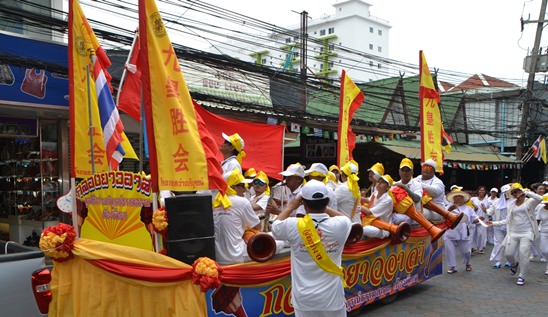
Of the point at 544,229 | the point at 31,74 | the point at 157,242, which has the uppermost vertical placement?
the point at 31,74

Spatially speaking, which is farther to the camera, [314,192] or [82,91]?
[82,91]

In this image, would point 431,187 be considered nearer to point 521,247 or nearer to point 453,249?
point 453,249

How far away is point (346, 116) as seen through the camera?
31.3ft

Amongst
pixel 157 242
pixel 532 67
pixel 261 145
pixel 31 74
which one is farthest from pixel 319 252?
pixel 532 67

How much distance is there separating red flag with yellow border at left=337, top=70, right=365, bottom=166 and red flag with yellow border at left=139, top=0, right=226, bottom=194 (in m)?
4.70

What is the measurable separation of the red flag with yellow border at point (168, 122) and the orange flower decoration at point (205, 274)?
709 millimetres

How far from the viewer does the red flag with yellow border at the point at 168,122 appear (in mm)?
4617

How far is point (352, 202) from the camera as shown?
677 cm

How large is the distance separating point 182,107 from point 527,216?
762 cm

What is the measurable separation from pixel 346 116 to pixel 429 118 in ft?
6.09

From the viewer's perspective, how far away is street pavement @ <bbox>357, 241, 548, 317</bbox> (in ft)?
23.4

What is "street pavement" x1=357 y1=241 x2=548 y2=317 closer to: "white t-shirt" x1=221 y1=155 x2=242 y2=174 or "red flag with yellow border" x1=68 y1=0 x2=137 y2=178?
"white t-shirt" x1=221 y1=155 x2=242 y2=174

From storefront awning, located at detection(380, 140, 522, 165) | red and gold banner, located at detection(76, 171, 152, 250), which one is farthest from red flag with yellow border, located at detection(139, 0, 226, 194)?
storefront awning, located at detection(380, 140, 522, 165)

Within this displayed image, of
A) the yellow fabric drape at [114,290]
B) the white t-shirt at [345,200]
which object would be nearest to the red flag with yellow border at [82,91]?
the yellow fabric drape at [114,290]
